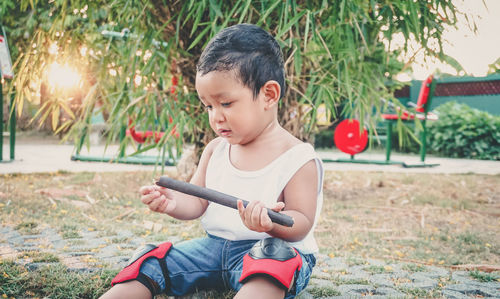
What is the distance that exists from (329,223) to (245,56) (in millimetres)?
1806

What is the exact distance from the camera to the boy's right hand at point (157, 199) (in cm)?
129

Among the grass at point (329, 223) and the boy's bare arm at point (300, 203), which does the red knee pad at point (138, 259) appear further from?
the boy's bare arm at point (300, 203)

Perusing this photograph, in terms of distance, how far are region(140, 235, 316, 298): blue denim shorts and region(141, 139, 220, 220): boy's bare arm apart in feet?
0.41

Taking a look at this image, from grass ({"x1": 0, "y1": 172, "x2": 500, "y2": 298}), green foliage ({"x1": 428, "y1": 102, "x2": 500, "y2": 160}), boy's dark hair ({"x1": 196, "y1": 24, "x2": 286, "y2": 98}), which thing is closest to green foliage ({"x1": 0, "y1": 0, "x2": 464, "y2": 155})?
grass ({"x1": 0, "y1": 172, "x2": 500, "y2": 298})

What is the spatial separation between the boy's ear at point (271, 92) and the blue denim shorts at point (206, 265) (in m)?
0.45

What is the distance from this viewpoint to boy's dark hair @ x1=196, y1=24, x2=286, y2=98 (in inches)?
50.5

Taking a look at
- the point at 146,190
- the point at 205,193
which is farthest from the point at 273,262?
the point at 146,190

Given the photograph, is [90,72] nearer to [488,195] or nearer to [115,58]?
[115,58]

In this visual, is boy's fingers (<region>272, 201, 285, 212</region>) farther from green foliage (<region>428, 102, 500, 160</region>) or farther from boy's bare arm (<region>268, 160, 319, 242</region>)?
green foliage (<region>428, 102, 500, 160</region>)

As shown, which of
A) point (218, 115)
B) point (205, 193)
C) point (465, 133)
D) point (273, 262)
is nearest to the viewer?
point (205, 193)

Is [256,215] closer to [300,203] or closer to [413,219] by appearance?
[300,203]

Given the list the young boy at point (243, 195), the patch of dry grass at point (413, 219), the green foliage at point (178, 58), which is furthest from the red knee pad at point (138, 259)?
the green foliage at point (178, 58)

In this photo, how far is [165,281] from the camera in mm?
1383

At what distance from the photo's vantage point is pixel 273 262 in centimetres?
120
